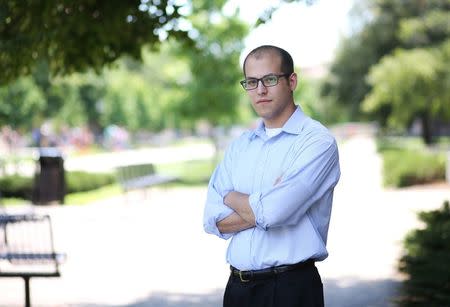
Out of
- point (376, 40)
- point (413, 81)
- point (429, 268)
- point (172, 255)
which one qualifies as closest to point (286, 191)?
point (429, 268)

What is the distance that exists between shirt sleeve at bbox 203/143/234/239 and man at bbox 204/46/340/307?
6cm

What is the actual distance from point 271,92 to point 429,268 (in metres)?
3.78

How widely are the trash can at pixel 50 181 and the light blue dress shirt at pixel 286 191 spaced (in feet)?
46.2

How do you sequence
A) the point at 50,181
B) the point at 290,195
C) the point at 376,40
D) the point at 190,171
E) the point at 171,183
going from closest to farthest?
1. the point at 290,195
2. the point at 50,181
3. the point at 171,183
4. the point at 190,171
5. the point at 376,40

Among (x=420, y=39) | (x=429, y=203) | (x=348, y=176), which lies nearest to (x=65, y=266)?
(x=429, y=203)

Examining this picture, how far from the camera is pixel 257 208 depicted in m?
3.05

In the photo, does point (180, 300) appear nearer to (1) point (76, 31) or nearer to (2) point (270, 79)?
(1) point (76, 31)

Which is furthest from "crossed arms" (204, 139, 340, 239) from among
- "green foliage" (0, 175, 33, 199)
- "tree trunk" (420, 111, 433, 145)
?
"tree trunk" (420, 111, 433, 145)

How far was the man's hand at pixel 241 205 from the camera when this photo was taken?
3.13 metres

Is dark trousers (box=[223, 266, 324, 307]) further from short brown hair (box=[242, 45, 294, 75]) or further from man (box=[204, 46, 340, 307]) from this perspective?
short brown hair (box=[242, 45, 294, 75])

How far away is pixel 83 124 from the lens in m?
75.2

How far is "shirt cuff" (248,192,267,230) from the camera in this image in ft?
9.94

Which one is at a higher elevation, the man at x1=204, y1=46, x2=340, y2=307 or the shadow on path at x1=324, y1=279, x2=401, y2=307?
the man at x1=204, y1=46, x2=340, y2=307

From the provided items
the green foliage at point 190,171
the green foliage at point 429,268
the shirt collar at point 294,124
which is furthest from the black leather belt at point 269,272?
the green foliage at point 190,171
